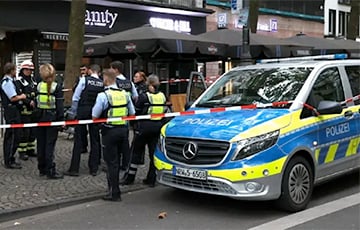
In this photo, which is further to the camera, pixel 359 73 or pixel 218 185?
pixel 359 73

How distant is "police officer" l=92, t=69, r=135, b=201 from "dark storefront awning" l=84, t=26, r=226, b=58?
463cm

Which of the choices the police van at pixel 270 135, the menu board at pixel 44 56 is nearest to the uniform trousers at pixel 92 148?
the police van at pixel 270 135

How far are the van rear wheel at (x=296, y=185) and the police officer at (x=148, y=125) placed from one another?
2.21 m

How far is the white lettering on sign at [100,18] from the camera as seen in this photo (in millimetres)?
17266

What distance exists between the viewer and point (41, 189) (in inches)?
287

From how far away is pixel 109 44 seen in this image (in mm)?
11773

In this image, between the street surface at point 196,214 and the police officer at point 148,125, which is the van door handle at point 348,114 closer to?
the street surface at point 196,214

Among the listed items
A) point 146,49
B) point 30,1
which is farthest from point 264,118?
point 30,1

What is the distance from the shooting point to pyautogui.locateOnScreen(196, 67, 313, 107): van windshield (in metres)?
6.82

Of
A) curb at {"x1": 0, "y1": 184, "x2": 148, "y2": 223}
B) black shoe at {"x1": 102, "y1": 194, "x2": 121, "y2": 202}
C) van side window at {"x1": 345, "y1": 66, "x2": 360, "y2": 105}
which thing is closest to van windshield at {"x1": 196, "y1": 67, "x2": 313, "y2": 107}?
van side window at {"x1": 345, "y1": 66, "x2": 360, "y2": 105}

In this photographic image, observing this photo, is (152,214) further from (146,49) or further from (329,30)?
(329,30)

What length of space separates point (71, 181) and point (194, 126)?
258cm

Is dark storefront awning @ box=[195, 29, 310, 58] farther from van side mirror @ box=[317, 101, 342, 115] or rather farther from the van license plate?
the van license plate

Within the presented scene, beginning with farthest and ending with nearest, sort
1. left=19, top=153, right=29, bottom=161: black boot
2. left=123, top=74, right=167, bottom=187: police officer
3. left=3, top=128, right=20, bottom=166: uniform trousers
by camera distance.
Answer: left=19, top=153, right=29, bottom=161: black boot < left=3, top=128, right=20, bottom=166: uniform trousers < left=123, top=74, right=167, bottom=187: police officer
